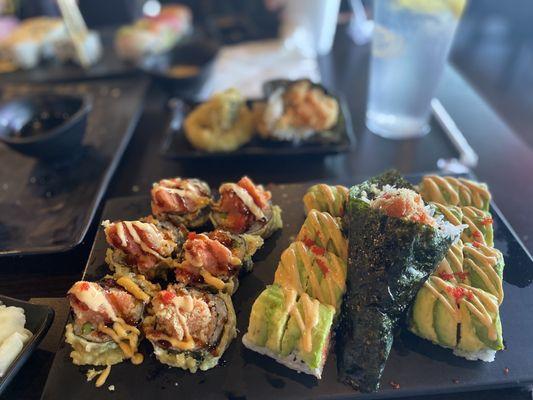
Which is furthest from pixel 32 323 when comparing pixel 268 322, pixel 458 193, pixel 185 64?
pixel 185 64

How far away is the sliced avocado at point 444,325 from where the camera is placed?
1.41 meters

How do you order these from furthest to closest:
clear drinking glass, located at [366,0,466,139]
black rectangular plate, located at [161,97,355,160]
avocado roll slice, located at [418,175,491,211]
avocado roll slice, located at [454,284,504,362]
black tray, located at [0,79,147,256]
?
black rectangular plate, located at [161,97,355,160]
clear drinking glass, located at [366,0,466,139]
black tray, located at [0,79,147,256]
avocado roll slice, located at [418,175,491,211]
avocado roll slice, located at [454,284,504,362]

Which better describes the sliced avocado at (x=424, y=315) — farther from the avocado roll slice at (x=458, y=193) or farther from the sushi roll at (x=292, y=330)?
the avocado roll slice at (x=458, y=193)

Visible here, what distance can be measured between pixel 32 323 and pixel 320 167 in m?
1.66

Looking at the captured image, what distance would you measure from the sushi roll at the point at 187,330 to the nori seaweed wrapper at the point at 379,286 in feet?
1.40

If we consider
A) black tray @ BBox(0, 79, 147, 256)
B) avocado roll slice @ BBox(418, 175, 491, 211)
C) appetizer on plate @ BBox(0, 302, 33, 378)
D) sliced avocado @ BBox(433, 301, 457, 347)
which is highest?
avocado roll slice @ BBox(418, 175, 491, 211)

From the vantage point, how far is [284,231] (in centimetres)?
194

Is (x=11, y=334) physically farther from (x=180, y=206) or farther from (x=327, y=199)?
(x=327, y=199)

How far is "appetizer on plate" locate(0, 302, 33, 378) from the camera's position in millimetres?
1404

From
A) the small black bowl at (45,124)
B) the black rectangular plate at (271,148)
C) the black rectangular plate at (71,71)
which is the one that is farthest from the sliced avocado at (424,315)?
the black rectangular plate at (71,71)

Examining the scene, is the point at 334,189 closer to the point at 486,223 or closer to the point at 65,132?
the point at 486,223

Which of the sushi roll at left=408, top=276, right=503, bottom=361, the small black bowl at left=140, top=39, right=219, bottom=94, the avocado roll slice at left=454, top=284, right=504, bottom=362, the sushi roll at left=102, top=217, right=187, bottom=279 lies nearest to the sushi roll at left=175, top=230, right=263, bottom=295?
the sushi roll at left=102, top=217, right=187, bottom=279

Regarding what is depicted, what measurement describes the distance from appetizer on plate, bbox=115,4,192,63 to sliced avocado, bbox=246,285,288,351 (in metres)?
2.70

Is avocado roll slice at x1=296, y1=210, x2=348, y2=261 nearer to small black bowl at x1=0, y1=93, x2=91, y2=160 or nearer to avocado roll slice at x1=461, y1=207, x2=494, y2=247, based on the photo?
avocado roll slice at x1=461, y1=207, x2=494, y2=247
